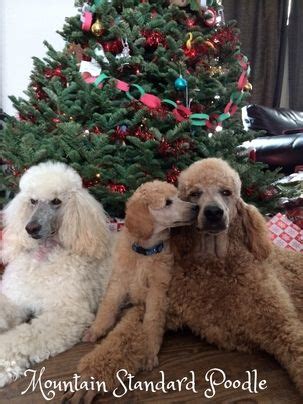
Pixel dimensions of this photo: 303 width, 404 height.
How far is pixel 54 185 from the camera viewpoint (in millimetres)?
1444

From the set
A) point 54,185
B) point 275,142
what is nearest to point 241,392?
point 54,185

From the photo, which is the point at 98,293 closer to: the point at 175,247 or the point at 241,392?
the point at 175,247

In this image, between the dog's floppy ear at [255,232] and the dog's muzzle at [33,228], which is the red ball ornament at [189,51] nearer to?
the dog's floppy ear at [255,232]

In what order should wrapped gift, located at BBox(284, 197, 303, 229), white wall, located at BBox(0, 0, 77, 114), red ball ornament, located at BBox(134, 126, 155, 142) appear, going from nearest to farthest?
red ball ornament, located at BBox(134, 126, 155, 142) < wrapped gift, located at BBox(284, 197, 303, 229) < white wall, located at BBox(0, 0, 77, 114)

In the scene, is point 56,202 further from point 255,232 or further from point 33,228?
point 255,232

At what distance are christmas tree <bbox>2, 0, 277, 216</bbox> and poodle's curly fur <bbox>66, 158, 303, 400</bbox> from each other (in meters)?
0.50

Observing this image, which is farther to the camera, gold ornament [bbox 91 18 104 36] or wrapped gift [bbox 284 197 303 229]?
wrapped gift [bbox 284 197 303 229]

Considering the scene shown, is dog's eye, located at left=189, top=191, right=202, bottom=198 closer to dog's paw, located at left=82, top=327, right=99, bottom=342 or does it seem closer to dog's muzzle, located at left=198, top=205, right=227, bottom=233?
dog's muzzle, located at left=198, top=205, right=227, bottom=233

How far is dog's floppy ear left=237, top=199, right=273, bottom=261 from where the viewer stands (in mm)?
1274

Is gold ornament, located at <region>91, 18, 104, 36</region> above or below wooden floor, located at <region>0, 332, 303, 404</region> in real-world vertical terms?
above

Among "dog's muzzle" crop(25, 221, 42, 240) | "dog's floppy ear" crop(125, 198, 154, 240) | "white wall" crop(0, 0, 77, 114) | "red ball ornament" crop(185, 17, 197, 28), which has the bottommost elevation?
"dog's muzzle" crop(25, 221, 42, 240)

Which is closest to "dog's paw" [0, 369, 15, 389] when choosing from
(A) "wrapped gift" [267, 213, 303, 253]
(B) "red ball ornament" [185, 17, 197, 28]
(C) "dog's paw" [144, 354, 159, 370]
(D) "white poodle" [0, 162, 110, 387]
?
(D) "white poodle" [0, 162, 110, 387]

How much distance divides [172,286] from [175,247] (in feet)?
0.44

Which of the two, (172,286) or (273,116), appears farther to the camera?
(273,116)
